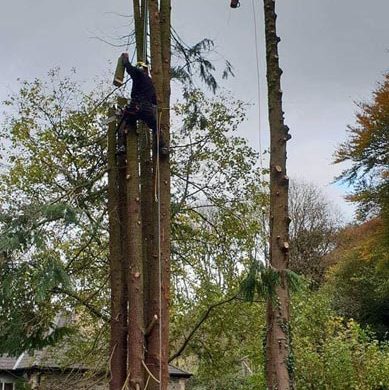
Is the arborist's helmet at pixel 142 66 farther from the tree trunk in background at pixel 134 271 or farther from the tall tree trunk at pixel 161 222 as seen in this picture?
the tree trunk in background at pixel 134 271

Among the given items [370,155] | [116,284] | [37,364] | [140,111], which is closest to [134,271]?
[116,284]

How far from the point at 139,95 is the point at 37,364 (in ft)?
26.2

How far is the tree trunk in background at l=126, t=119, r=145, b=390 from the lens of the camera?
486 centimetres

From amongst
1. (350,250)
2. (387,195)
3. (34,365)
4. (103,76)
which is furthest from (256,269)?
(350,250)

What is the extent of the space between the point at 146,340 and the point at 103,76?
5.92 meters

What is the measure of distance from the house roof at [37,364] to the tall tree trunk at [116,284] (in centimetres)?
307

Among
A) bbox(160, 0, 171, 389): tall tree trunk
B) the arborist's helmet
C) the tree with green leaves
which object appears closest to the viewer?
bbox(160, 0, 171, 389): tall tree trunk

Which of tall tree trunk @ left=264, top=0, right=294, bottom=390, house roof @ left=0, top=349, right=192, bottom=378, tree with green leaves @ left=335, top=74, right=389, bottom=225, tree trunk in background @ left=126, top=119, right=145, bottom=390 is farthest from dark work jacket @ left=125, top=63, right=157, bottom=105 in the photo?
tree with green leaves @ left=335, top=74, right=389, bottom=225

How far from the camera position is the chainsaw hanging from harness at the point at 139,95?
5125 mm

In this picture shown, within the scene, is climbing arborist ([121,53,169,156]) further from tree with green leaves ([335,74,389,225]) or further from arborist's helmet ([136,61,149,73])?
tree with green leaves ([335,74,389,225])

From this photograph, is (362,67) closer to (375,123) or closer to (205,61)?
(375,123)

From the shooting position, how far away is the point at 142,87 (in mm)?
5238

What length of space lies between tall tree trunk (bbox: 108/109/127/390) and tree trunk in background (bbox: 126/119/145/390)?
0.32 metres

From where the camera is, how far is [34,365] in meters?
12.3
